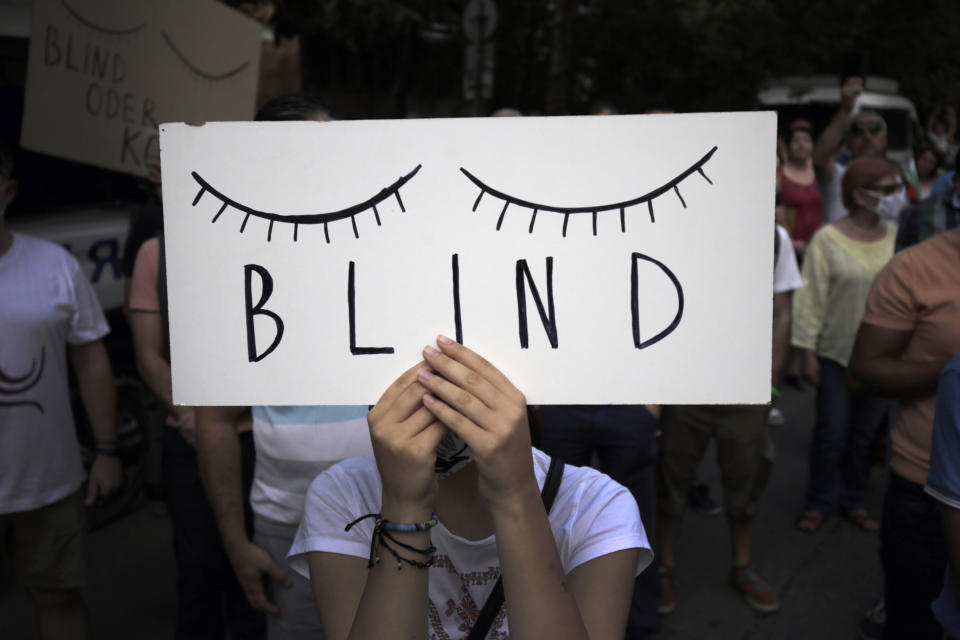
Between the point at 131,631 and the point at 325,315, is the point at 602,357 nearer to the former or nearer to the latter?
the point at 325,315

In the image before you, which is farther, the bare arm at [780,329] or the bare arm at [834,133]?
the bare arm at [834,133]

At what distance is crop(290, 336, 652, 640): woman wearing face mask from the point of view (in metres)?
1.20

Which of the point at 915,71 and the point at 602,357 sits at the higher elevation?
the point at 915,71

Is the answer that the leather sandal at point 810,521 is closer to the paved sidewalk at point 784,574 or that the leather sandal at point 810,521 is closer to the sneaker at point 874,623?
the paved sidewalk at point 784,574

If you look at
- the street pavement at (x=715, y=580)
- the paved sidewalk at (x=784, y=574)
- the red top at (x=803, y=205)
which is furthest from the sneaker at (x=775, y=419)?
the red top at (x=803, y=205)

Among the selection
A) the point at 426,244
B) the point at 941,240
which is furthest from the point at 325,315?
the point at 941,240

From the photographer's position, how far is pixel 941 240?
247 centimetres

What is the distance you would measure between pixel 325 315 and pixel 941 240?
2024 millimetres

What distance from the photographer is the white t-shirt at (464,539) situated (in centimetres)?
152

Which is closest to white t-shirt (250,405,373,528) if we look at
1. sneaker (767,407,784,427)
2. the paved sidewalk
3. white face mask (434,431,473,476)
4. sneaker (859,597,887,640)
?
white face mask (434,431,473,476)

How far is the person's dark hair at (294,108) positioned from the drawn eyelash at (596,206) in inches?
35.8

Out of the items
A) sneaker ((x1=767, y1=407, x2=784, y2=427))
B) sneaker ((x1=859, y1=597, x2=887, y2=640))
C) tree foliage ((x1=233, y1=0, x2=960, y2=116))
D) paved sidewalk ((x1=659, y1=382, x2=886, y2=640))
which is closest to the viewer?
sneaker ((x1=859, y1=597, x2=887, y2=640))

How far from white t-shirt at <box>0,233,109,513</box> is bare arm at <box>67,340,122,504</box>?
12cm

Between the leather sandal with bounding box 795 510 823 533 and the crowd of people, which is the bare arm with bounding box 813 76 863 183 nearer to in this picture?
the crowd of people
